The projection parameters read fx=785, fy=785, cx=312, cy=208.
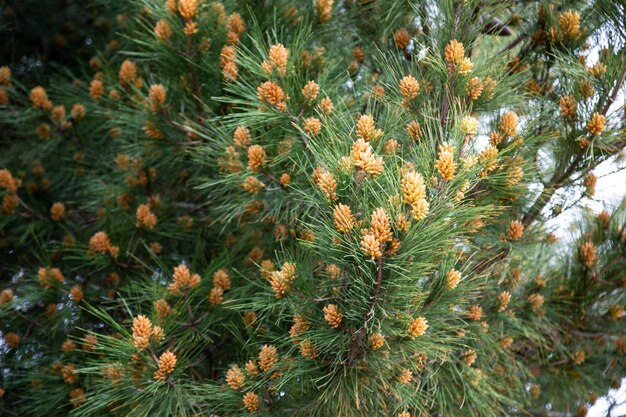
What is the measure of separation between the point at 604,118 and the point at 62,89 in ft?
4.75

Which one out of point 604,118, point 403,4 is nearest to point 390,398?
point 604,118

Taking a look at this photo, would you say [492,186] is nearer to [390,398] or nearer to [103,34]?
[390,398]

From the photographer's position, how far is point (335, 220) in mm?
1014

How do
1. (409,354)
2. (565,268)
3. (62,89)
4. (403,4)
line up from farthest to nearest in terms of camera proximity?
(62,89) → (565,268) → (403,4) → (409,354)

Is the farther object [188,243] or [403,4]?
[188,243]

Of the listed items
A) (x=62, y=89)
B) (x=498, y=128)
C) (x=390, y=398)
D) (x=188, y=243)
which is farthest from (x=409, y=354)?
(x=62, y=89)

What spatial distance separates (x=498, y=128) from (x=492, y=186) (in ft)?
0.32

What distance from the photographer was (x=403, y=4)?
1.65 m

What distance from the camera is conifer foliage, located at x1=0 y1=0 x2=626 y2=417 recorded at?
110 centimetres

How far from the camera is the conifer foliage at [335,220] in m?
1.10

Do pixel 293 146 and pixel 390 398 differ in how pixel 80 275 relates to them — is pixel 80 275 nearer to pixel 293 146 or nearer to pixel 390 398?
pixel 293 146

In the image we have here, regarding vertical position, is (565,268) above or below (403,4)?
below

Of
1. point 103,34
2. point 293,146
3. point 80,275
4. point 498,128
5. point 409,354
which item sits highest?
point 498,128

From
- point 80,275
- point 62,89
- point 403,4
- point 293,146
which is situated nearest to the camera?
point 293,146
